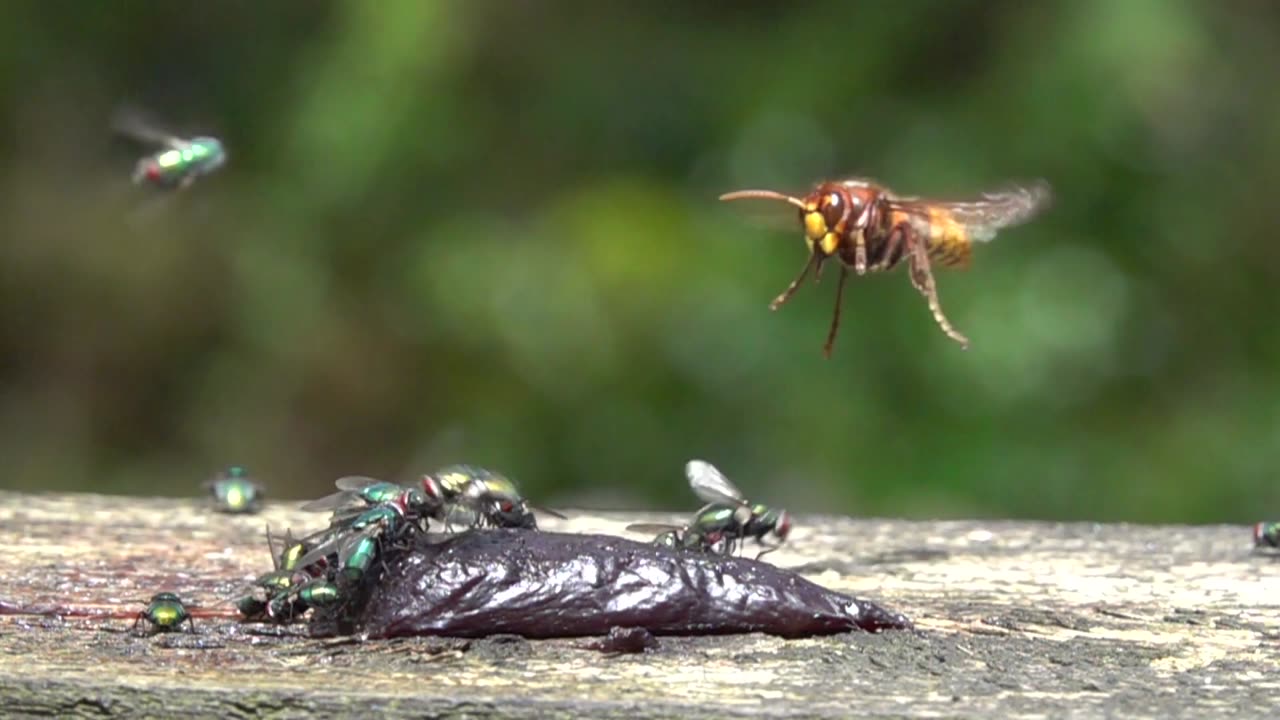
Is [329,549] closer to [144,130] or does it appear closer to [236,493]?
[236,493]

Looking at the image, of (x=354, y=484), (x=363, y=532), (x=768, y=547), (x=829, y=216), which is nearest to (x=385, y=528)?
(x=363, y=532)

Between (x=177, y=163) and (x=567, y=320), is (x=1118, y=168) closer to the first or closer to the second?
(x=567, y=320)

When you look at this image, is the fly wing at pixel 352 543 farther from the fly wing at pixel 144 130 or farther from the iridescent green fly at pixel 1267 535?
the fly wing at pixel 144 130

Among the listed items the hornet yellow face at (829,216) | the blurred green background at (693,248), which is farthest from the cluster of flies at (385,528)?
the blurred green background at (693,248)

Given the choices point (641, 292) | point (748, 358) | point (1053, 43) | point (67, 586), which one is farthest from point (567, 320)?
point (67, 586)

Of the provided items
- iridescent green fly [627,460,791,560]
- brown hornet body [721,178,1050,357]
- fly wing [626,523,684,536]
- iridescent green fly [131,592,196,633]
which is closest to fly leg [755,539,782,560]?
iridescent green fly [627,460,791,560]

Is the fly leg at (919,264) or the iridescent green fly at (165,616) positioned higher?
the fly leg at (919,264)
